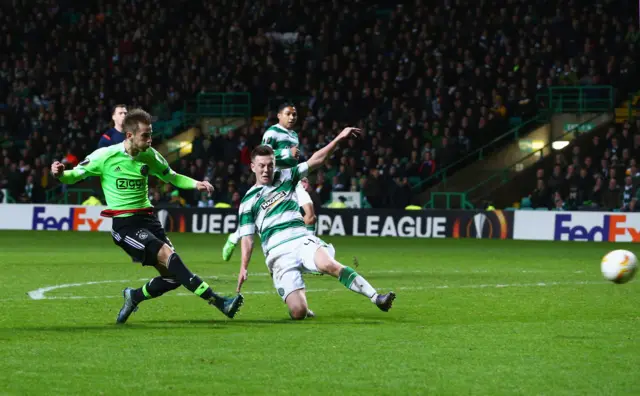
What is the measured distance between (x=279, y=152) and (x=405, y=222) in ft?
45.7

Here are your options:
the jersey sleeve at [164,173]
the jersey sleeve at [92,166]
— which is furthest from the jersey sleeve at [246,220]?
the jersey sleeve at [92,166]

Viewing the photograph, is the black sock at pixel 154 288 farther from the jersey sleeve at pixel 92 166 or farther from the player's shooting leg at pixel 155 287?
the jersey sleeve at pixel 92 166

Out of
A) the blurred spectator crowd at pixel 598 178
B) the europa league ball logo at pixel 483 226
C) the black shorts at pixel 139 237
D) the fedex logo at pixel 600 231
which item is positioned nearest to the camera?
the black shorts at pixel 139 237

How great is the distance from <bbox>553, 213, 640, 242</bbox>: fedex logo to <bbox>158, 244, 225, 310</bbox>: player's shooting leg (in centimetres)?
1778

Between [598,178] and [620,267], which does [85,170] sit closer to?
[620,267]

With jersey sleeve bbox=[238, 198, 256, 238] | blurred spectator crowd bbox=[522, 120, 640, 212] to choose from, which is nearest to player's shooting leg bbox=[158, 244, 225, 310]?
jersey sleeve bbox=[238, 198, 256, 238]

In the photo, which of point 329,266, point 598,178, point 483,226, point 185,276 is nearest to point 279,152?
point 329,266

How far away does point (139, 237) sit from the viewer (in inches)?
384

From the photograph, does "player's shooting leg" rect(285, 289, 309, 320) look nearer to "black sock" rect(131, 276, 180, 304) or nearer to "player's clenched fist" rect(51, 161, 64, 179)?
"black sock" rect(131, 276, 180, 304)

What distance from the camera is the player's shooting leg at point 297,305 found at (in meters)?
10.1

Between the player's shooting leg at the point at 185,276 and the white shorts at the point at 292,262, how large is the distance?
774 mm

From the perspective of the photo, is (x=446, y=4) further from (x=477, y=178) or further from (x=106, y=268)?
(x=106, y=268)

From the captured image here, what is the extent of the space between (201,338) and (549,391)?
323cm

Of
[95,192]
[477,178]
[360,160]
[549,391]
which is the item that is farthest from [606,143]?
[549,391]
